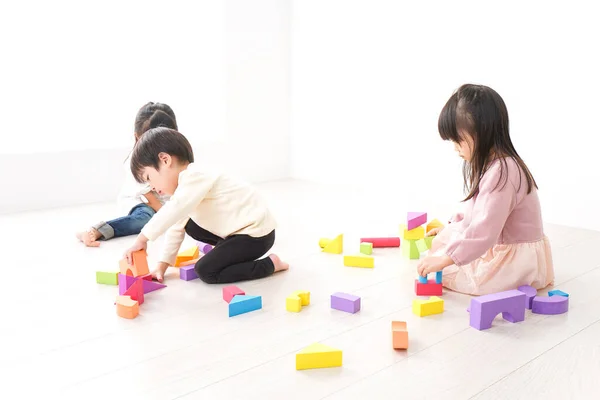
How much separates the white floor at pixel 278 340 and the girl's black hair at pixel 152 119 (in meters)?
0.63

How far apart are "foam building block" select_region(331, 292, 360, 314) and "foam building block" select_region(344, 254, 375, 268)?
448mm

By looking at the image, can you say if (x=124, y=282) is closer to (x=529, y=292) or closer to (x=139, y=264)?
(x=139, y=264)

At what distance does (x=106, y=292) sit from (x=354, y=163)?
2.40 meters

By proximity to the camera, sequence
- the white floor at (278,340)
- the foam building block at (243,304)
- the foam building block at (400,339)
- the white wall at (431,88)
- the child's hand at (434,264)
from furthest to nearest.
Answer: the white wall at (431,88)
the child's hand at (434,264)
the foam building block at (243,304)
the foam building block at (400,339)
the white floor at (278,340)

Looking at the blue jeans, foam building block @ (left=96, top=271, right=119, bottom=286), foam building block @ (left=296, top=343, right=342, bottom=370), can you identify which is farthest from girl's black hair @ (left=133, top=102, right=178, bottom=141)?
foam building block @ (left=296, top=343, right=342, bottom=370)

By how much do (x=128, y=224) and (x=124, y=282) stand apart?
933 mm

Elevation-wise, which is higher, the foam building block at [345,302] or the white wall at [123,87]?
the white wall at [123,87]

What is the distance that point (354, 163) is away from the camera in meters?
4.39

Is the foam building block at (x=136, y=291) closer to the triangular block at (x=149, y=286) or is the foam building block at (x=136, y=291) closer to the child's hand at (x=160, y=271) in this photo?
the triangular block at (x=149, y=286)

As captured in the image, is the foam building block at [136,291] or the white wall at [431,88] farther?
the white wall at [431,88]

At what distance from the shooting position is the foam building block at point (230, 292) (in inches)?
86.8

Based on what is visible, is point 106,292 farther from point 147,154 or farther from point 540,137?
point 540,137

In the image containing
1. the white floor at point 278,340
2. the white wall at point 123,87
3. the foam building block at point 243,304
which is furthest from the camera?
the white wall at point 123,87

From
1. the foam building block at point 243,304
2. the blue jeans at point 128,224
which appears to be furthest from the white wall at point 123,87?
the foam building block at point 243,304
